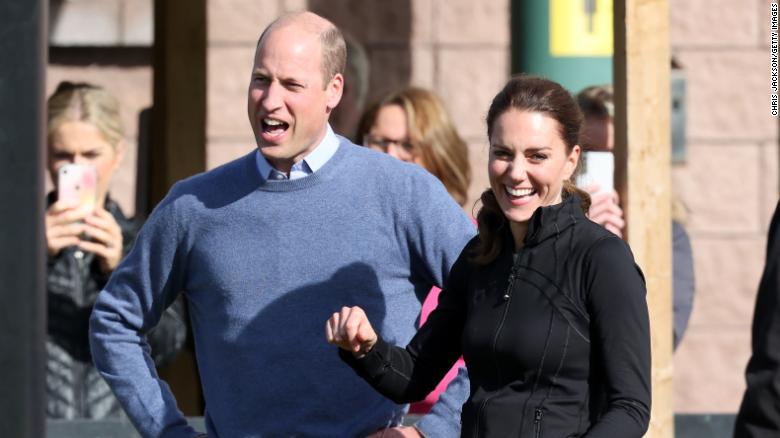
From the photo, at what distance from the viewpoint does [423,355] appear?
3.24 meters

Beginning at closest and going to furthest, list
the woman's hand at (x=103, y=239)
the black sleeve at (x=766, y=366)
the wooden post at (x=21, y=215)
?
the wooden post at (x=21, y=215)
the black sleeve at (x=766, y=366)
the woman's hand at (x=103, y=239)

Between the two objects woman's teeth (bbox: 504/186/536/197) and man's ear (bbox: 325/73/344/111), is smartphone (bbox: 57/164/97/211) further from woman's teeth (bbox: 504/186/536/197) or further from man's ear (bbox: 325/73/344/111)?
woman's teeth (bbox: 504/186/536/197)

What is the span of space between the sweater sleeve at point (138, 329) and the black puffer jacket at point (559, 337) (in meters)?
0.81

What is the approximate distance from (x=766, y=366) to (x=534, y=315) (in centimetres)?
40

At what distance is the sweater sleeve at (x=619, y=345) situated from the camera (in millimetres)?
2857

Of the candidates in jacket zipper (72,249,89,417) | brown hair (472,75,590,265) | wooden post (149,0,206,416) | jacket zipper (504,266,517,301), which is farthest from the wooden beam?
jacket zipper (504,266,517,301)

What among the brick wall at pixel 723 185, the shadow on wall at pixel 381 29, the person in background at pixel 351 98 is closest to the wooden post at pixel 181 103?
the person in background at pixel 351 98

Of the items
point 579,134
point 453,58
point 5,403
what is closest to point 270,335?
point 579,134

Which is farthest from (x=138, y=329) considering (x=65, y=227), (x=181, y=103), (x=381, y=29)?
(x=381, y=29)

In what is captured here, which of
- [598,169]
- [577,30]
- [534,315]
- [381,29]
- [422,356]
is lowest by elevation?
[422,356]

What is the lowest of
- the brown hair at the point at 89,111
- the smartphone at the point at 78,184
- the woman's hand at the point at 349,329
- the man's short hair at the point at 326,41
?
the woman's hand at the point at 349,329

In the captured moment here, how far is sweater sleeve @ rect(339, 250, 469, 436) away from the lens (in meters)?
3.20

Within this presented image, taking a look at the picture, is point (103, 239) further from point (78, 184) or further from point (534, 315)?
point (534, 315)

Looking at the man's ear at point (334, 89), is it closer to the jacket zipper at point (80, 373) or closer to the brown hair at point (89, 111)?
the jacket zipper at point (80, 373)
